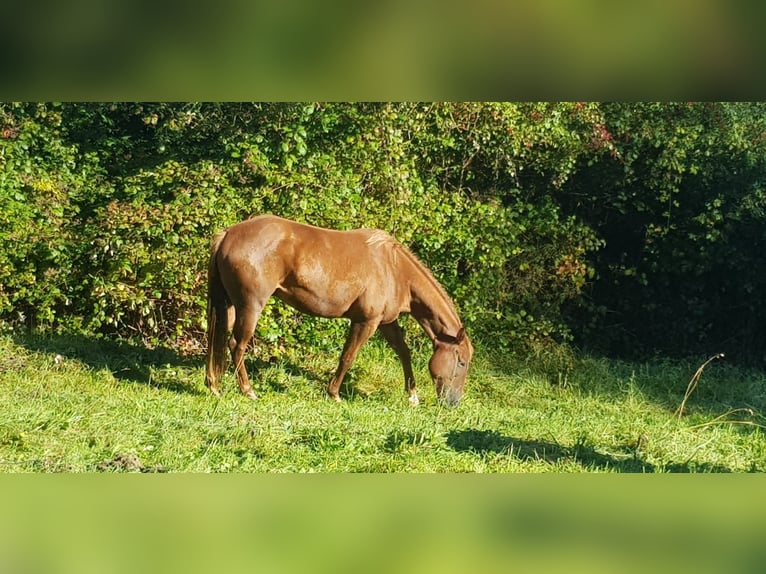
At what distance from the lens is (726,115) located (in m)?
9.17

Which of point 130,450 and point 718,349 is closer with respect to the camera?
point 130,450

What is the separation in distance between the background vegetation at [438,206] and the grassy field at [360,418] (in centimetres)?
60

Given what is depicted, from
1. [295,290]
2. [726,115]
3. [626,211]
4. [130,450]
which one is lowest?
[130,450]

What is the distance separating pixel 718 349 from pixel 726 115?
111 inches

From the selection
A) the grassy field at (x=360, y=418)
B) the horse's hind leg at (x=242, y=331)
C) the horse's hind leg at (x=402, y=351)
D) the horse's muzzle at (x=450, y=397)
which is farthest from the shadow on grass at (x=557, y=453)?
the horse's hind leg at (x=242, y=331)

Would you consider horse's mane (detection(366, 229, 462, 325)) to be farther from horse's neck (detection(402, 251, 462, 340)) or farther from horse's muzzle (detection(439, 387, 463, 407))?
horse's muzzle (detection(439, 387, 463, 407))

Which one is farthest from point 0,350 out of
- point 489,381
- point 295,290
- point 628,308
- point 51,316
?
point 628,308

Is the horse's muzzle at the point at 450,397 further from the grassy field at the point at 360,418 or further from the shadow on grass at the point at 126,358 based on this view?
the shadow on grass at the point at 126,358

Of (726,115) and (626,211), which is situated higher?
(726,115)

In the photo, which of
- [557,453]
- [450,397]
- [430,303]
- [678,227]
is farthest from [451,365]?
[678,227]

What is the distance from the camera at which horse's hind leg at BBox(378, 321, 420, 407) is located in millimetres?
7223
